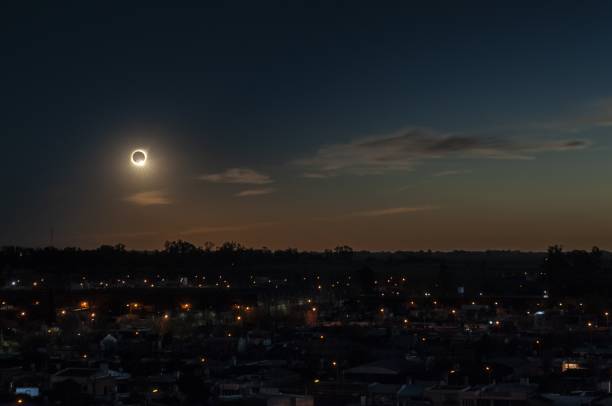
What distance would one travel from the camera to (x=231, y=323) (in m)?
30.7

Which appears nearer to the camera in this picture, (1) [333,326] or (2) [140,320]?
(1) [333,326]

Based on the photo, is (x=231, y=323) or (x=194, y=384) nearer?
(x=194, y=384)

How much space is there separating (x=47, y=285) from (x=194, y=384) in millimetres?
34190

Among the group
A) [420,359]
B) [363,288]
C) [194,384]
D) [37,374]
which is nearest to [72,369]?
[37,374]

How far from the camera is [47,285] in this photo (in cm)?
4784

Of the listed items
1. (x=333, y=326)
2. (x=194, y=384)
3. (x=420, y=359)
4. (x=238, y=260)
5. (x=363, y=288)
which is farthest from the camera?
(x=238, y=260)

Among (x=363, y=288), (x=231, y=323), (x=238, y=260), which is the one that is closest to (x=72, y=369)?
(x=231, y=323)

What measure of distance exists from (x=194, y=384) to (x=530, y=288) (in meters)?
37.8

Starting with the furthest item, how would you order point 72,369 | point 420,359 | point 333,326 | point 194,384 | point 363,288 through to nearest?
1. point 363,288
2. point 333,326
3. point 420,359
4. point 72,369
5. point 194,384

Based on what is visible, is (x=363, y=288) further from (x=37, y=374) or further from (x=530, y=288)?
(x=37, y=374)

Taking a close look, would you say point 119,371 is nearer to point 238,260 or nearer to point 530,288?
point 530,288

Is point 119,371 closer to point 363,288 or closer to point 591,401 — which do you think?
point 591,401

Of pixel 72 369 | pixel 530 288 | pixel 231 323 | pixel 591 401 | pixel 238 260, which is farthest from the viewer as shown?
pixel 238 260

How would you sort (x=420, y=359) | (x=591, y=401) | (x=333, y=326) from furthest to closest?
(x=333, y=326) < (x=420, y=359) < (x=591, y=401)
